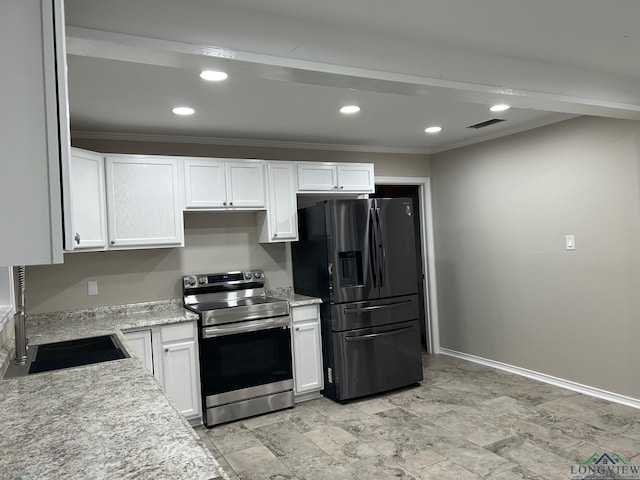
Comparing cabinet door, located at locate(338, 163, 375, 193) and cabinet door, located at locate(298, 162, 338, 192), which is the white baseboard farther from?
cabinet door, located at locate(298, 162, 338, 192)

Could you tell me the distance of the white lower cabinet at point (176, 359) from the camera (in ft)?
10.8

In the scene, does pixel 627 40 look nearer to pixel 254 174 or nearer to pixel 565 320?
pixel 565 320

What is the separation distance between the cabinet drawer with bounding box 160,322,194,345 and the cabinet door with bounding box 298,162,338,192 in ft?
5.11

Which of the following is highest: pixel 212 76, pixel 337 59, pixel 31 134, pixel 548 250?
pixel 212 76

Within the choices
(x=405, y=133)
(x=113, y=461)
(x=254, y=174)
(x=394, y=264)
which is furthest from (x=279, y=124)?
(x=113, y=461)

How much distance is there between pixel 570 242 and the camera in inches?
154

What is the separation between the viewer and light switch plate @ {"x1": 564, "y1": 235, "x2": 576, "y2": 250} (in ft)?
12.8

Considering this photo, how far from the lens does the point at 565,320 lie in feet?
13.1

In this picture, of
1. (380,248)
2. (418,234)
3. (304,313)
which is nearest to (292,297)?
(304,313)

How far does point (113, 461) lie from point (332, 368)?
300 cm

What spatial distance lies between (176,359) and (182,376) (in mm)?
137

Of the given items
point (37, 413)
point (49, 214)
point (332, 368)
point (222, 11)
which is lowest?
point (332, 368)

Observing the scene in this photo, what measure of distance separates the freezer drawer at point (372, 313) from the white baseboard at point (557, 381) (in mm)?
1158

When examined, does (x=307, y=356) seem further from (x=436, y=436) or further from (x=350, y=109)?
(x=350, y=109)
